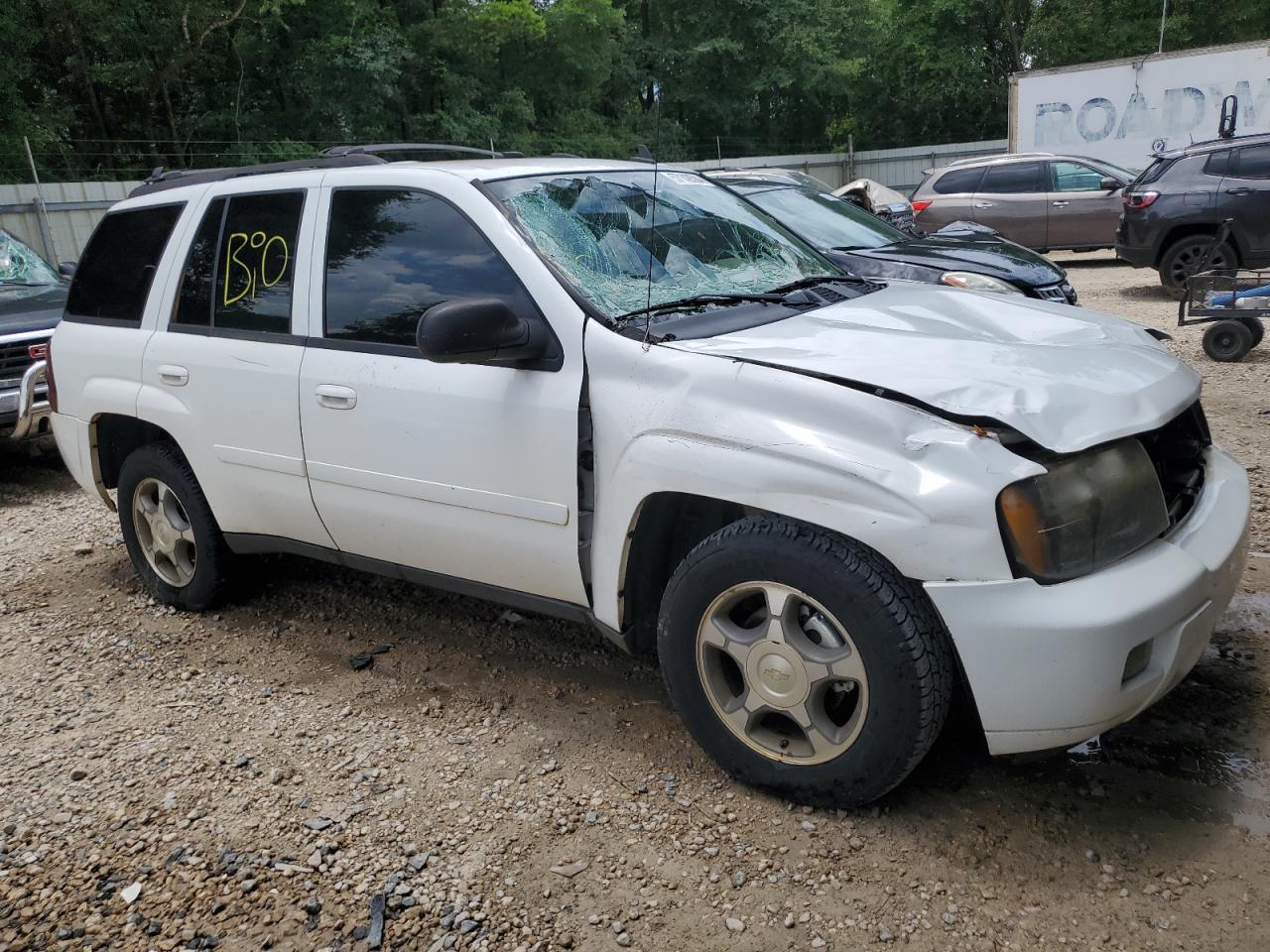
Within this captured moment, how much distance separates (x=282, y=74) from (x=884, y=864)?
2377 cm

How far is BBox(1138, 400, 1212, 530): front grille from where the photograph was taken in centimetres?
306

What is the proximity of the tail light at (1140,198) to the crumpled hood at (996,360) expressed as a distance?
9660 millimetres

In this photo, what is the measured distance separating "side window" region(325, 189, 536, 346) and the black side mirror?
0.16 metres

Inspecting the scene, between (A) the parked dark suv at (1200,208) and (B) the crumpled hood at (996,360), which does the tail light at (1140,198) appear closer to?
(A) the parked dark suv at (1200,208)

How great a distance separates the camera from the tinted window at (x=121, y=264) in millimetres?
4426

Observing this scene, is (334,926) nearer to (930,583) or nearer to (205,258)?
(930,583)

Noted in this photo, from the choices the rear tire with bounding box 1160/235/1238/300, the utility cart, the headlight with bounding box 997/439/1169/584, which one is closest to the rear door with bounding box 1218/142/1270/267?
the rear tire with bounding box 1160/235/1238/300

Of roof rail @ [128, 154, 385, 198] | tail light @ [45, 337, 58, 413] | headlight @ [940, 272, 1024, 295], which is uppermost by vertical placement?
roof rail @ [128, 154, 385, 198]

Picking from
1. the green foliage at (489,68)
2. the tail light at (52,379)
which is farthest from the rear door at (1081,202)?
the tail light at (52,379)

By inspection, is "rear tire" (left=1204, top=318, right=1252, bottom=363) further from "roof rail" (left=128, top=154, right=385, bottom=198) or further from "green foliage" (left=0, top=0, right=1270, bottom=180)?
"green foliage" (left=0, top=0, right=1270, bottom=180)

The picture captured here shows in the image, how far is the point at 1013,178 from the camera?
15.6m

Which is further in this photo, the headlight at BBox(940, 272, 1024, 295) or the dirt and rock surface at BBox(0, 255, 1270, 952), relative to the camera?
the headlight at BBox(940, 272, 1024, 295)

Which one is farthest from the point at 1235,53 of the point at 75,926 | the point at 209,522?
the point at 75,926

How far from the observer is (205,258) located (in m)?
4.20
